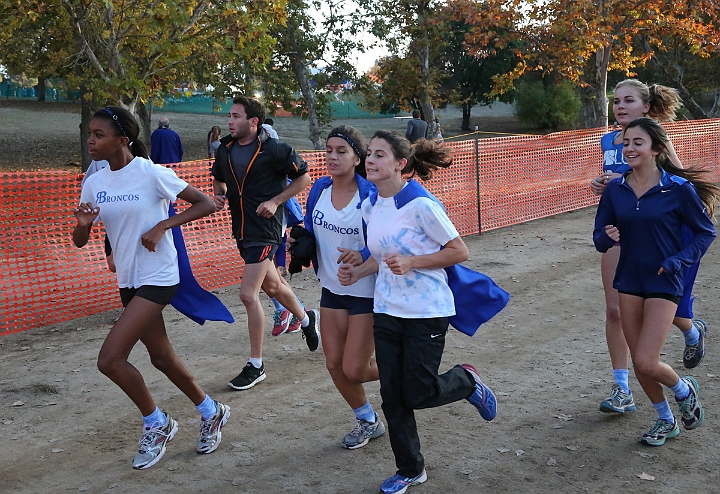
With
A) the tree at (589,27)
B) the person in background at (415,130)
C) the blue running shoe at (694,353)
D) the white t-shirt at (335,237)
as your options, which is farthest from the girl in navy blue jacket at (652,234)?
the tree at (589,27)

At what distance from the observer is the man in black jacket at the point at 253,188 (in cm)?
635

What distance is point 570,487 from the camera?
14.6ft

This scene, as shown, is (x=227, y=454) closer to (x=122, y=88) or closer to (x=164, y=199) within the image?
(x=164, y=199)

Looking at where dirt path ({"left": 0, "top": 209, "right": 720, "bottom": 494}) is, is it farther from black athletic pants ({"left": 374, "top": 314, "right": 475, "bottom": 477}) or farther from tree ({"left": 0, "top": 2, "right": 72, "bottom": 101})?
tree ({"left": 0, "top": 2, "right": 72, "bottom": 101})

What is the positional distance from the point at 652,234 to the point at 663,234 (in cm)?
6

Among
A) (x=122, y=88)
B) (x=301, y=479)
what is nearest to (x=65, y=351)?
(x=301, y=479)

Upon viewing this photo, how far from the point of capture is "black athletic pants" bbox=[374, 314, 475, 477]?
4.20 metres

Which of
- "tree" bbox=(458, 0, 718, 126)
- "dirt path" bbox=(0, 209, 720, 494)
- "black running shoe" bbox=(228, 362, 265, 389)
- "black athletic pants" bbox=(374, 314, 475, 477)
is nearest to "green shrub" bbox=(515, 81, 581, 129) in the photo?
"tree" bbox=(458, 0, 718, 126)

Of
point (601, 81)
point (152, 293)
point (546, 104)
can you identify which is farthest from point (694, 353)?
point (546, 104)

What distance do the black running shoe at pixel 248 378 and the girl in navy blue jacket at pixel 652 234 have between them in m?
2.90

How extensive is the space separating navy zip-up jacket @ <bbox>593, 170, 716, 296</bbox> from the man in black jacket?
273 centimetres

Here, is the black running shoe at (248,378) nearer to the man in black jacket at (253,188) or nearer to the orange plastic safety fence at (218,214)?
the man in black jacket at (253,188)

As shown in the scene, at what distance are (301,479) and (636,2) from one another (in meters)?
17.0

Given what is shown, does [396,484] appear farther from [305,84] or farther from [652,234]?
[305,84]
